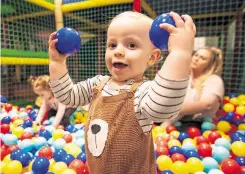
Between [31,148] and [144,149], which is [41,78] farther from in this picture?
[144,149]

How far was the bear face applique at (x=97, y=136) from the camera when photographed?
0.66 metres

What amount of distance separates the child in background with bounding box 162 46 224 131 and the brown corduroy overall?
1.08 m

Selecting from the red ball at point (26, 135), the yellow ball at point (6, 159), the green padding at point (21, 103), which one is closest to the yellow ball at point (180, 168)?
the yellow ball at point (6, 159)

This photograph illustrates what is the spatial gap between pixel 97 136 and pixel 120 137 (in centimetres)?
7

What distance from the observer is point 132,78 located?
678mm

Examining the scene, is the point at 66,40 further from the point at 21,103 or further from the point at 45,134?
the point at 21,103

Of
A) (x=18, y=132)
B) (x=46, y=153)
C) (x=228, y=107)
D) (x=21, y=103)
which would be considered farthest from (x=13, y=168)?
(x=21, y=103)

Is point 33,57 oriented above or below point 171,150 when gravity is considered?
above

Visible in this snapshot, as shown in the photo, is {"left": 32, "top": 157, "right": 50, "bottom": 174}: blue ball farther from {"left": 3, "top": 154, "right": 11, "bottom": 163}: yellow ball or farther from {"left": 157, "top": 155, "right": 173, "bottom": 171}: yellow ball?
{"left": 157, "top": 155, "right": 173, "bottom": 171}: yellow ball

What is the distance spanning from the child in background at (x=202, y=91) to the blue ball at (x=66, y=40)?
1127mm

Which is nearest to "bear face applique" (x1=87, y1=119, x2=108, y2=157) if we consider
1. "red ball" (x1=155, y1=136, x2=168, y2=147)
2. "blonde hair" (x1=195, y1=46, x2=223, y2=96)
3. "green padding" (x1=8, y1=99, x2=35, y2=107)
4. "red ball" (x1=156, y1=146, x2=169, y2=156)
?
"red ball" (x1=156, y1=146, x2=169, y2=156)

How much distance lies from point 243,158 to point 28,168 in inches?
39.0

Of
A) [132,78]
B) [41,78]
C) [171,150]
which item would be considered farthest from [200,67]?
[132,78]

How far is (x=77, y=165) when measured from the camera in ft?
3.45
